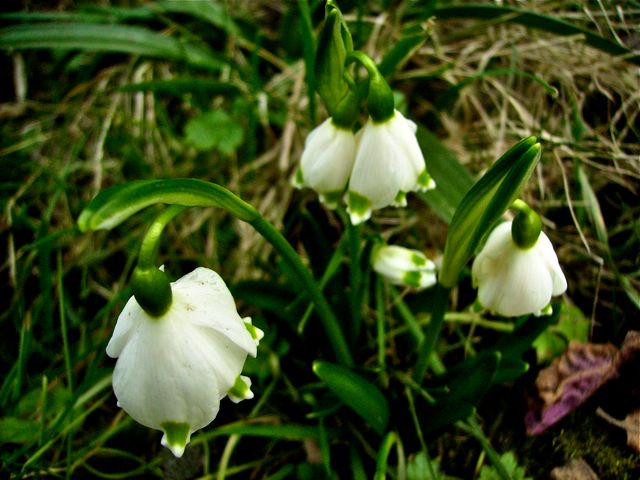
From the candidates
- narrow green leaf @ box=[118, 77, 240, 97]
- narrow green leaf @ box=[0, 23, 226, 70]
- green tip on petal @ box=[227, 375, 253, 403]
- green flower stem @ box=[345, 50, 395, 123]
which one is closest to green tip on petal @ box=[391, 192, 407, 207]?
green flower stem @ box=[345, 50, 395, 123]

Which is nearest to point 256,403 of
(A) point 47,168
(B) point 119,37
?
(A) point 47,168

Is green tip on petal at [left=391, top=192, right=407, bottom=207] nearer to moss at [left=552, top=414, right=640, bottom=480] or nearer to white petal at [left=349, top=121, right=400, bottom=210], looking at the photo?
white petal at [left=349, top=121, right=400, bottom=210]

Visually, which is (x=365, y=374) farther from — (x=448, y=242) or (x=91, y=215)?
(x=91, y=215)

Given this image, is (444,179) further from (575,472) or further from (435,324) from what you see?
(575,472)

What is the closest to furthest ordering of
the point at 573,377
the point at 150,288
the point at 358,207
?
the point at 150,288, the point at 358,207, the point at 573,377

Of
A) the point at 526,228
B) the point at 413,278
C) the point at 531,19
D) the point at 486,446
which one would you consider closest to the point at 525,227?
the point at 526,228

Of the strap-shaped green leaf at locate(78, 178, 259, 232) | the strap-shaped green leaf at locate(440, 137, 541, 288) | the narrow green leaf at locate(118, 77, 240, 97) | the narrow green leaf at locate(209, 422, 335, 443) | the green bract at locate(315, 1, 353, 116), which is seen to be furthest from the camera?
the narrow green leaf at locate(118, 77, 240, 97)
